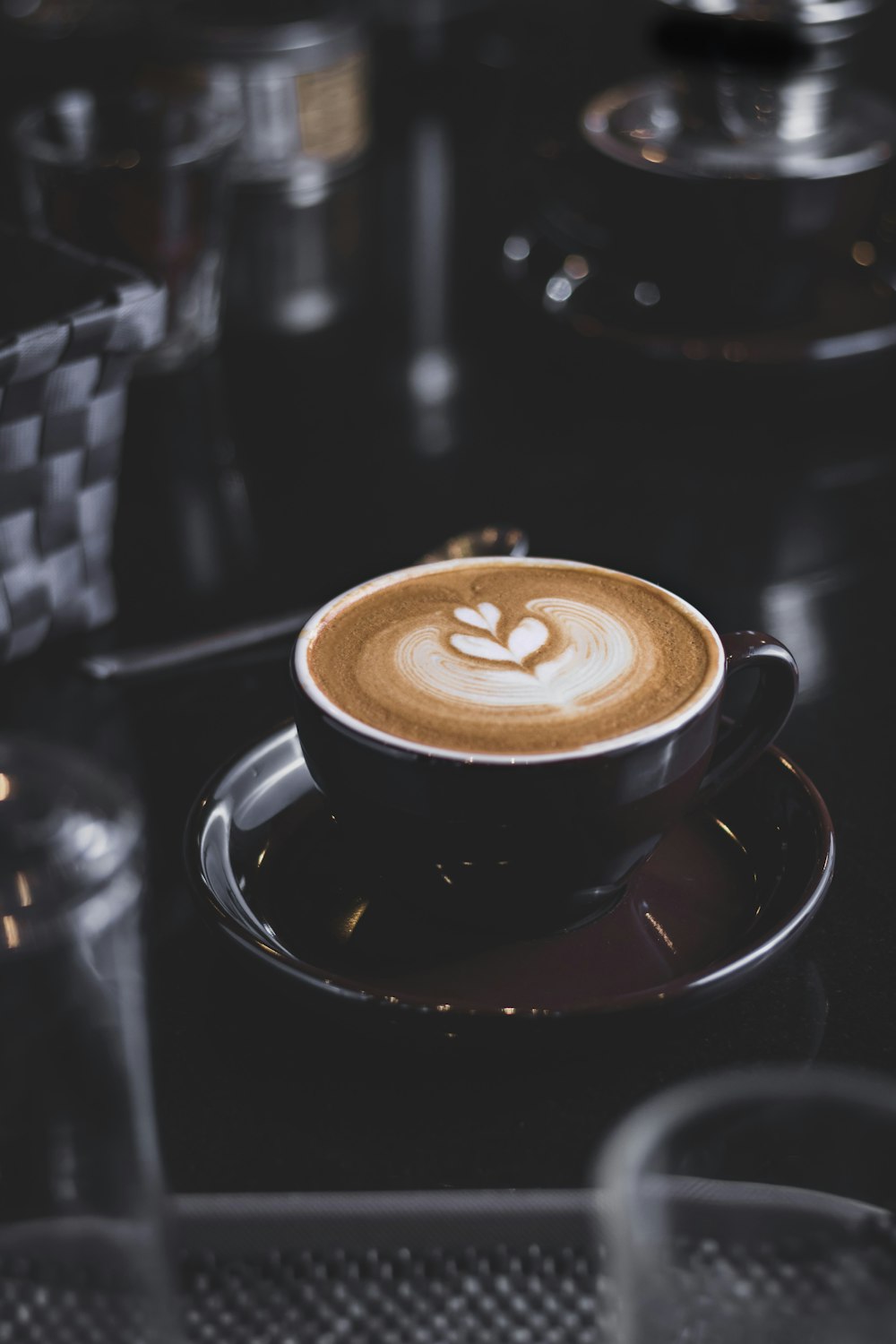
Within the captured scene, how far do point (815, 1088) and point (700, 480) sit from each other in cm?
60

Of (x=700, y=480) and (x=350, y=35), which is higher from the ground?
(x=350, y=35)

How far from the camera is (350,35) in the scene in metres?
1.27

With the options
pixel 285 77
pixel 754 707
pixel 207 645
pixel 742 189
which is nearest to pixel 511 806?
pixel 754 707

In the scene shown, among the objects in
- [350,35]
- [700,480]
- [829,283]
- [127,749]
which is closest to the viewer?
[127,749]

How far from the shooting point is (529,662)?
519 mm

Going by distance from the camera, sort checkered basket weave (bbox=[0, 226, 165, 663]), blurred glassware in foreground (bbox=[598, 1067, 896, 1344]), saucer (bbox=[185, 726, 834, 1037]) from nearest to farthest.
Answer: blurred glassware in foreground (bbox=[598, 1067, 896, 1344]) < saucer (bbox=[185, 726, 834, 1037]) < checkered basket weave (bbox=[0, 226, 165, 663])

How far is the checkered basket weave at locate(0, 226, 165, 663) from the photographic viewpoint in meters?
0.66

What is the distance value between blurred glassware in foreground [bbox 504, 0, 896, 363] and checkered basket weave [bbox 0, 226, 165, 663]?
13.9 inches

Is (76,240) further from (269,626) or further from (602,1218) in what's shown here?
(602,1218)

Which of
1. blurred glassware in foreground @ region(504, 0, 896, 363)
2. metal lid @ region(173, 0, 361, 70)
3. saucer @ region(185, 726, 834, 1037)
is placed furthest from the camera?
metal lid @ region(173, 0, 361, 70)

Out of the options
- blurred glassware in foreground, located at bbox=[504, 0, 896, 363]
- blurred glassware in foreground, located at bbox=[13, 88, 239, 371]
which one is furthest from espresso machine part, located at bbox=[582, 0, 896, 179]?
blurred glassware in foreground, located at bbox=[13, 88, 239, 371]

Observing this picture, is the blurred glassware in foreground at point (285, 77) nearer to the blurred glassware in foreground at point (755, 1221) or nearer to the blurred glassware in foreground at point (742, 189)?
the blurred glassware in foreground at point (742, 189)

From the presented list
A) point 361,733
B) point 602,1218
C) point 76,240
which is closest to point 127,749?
point 361,733

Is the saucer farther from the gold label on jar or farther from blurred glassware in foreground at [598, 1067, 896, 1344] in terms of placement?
the gold label on jar
